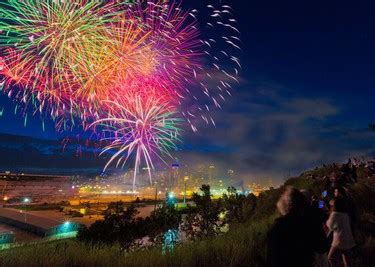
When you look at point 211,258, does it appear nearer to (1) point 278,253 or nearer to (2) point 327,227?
(2) point 327,227

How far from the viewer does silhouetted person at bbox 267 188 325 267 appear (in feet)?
13.9

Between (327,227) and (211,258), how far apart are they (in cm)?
278

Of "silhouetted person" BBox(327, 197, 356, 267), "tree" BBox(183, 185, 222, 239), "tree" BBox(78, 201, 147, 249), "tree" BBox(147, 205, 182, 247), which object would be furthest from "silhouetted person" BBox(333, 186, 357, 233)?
"tree" BBox(78, 201, 147, 249)

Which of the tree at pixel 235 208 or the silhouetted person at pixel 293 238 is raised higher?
the silhouetted person at pixel 293 238

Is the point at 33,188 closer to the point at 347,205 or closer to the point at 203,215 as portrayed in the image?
the point at 203,215

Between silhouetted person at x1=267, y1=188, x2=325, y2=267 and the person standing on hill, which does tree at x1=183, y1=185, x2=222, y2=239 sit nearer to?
the person standing on hill

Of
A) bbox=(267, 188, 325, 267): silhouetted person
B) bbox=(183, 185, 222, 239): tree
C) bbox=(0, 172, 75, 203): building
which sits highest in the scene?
bbox=(267, 188, 325, 267): silhouetted person

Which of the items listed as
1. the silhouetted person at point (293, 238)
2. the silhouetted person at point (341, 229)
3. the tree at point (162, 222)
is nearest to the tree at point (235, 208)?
the tree at point (162, 222)

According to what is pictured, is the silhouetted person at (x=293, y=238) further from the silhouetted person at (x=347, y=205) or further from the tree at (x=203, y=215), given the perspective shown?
the tree at (x=203, y=215)

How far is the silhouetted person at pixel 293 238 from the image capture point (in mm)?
4234

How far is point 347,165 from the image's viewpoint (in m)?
19.8

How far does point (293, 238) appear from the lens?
14.0ft

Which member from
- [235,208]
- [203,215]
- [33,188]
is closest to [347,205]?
[203,215]

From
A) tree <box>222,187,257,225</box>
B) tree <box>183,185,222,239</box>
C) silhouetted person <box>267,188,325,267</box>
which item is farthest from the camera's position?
tree <box>222,187,257,225</box>
